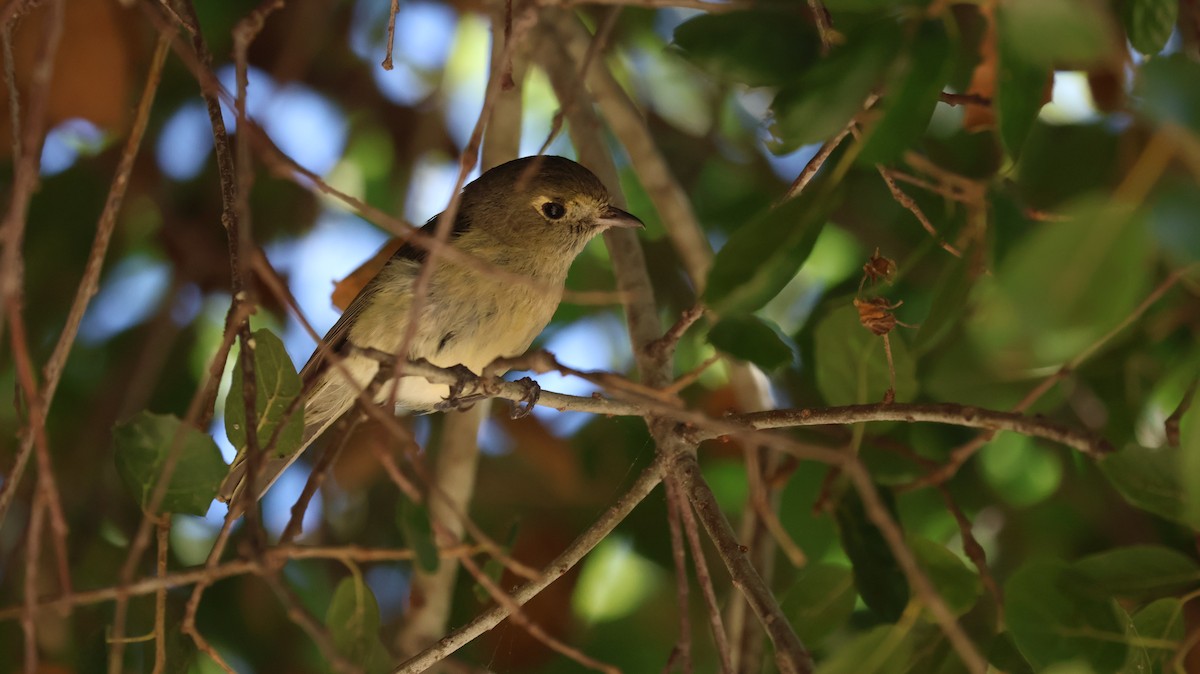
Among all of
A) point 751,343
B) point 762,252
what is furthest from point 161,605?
point 762,252

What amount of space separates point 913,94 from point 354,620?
148 centimetres

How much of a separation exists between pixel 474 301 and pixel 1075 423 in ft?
7.29

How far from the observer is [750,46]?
204 cm

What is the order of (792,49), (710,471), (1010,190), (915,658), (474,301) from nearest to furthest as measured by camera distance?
(792,49), (915,658), (1010,190), (474,301), (710,471)

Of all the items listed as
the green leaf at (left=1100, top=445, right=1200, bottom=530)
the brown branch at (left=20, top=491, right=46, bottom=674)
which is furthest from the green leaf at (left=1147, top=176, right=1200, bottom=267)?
the brown branch at (left=20, top=491, right=46, bottom=674)

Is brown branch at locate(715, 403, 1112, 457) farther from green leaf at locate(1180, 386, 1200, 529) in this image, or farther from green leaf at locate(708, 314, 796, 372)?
green leaf at locate(1180, 386, 1200, 529)

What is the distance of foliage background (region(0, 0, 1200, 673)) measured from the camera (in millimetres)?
1721

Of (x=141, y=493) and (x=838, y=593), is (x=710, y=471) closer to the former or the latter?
(x=838, y=593)

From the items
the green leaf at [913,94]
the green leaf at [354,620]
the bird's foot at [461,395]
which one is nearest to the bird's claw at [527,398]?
the bird's foot at [461,395]

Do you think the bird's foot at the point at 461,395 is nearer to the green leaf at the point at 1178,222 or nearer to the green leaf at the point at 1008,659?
the green leaf at the point at 1008,659

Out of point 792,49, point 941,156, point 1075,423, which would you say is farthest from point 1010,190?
point 1075,423

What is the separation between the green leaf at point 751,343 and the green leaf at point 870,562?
55 centimetres

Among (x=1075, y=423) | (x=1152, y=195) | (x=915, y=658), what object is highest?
(x=1152, y=195)

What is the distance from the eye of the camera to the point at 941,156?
12.5ft
